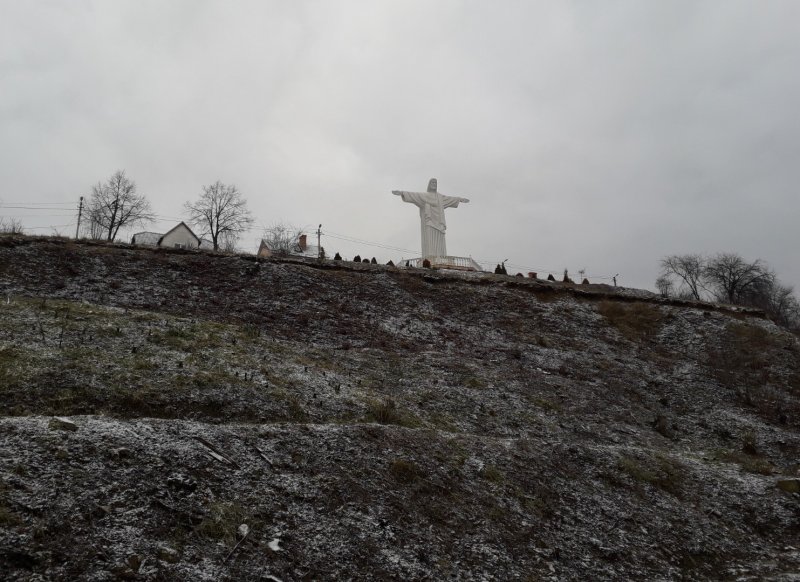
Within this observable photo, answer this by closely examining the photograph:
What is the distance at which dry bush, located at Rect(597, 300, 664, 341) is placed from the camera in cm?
3003

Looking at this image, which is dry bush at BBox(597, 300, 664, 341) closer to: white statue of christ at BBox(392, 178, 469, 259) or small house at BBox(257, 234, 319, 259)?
white statue of christ at BBox(392, 178, 469, 259)

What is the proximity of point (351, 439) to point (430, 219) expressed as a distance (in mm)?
33205

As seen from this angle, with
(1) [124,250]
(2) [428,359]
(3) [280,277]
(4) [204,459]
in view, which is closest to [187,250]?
(1) [124,250]

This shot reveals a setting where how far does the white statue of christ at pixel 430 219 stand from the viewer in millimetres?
43562

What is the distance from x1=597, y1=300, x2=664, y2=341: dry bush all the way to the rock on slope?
238 cm

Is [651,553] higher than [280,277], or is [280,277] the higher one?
[280,277]

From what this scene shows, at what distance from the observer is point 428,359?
2161 cm

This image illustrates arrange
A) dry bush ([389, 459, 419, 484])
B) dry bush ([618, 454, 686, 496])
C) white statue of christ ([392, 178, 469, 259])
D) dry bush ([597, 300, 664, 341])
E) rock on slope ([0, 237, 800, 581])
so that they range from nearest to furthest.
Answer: rock on slope ([0, 237, 800, 581]), dry bush ([389, 459, 419, 484]), dry bush ([618, 454, 686, 496]), dry bush ([597, 300, 664, 341]), white statue of christ ([392, 178, 469, 259])

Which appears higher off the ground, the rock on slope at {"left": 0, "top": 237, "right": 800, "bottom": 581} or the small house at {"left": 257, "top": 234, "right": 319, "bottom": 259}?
the small house at {"left": 257, "top": 234, "right": 319, "bottom": 259}

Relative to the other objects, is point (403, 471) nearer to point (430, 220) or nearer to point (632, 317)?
point (632, 317)

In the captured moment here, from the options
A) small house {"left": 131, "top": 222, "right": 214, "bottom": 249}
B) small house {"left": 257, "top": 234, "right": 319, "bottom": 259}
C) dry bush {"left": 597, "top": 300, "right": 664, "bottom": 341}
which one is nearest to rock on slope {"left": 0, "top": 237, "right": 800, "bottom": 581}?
dry bush {"left": 597, "top": 300, "right": 664, "bottom": 341}

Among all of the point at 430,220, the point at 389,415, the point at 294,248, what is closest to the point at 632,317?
the point at 430,220

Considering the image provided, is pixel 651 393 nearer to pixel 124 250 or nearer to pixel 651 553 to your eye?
pixel 651 553

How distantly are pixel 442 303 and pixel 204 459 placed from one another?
20.8 m
